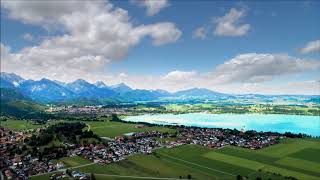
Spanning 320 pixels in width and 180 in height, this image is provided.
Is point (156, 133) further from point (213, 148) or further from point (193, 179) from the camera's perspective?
point (193, 179)

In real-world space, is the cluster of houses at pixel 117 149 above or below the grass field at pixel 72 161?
above

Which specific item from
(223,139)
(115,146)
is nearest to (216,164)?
(115,146)

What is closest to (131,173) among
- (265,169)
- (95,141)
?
(265,169)

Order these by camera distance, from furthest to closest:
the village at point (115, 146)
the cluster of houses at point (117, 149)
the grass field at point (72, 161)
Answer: the cluster of houses at point (117, 149), the grass field at point (72, 161), the village at point (115, 146)

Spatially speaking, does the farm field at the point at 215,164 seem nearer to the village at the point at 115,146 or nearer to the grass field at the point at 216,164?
the grass field at the point at 216,164

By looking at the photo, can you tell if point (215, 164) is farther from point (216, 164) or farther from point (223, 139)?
point (223, 139)

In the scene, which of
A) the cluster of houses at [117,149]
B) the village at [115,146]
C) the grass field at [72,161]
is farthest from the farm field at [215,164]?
the village at [115,146]

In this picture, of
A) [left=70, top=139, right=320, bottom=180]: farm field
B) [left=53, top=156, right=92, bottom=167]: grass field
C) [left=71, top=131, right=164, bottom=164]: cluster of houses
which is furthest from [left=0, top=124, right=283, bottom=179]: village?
[left=70, top=139, right=320, bottom=180]: farm field

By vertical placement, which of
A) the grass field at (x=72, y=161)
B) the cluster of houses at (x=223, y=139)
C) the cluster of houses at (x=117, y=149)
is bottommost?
the grass field at (x=72, y=161)
